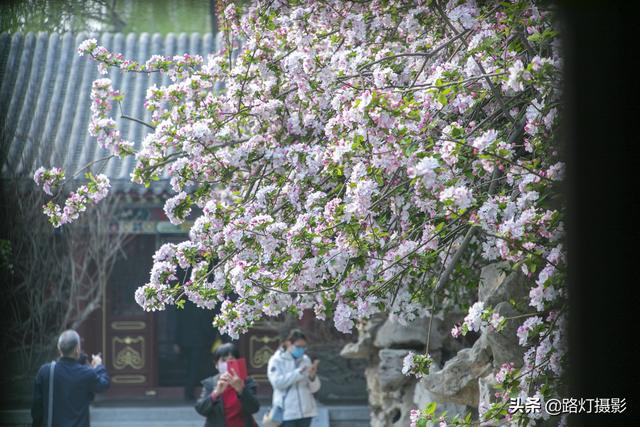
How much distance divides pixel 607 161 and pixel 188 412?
9640 mm

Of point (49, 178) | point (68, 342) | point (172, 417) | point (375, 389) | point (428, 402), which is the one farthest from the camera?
point (172, 417)

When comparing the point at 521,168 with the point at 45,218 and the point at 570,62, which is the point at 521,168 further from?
the point at 45,218

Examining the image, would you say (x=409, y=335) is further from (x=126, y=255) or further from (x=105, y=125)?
(x=126, y=255)

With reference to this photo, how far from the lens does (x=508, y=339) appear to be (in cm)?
519

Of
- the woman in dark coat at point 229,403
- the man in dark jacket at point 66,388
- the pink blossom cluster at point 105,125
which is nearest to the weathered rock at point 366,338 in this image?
the woman in dark coat at point 229,403

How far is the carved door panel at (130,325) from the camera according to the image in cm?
1312

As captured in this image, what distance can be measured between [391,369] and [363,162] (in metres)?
4.34

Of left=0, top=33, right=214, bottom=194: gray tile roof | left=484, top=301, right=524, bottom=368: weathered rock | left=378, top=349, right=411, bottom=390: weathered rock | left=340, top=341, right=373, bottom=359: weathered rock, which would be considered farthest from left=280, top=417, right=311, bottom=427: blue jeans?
left=484, top=301, right=524, bottom=368: weathered rock

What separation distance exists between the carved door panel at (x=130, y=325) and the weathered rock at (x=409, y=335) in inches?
200

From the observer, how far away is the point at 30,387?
489 inches

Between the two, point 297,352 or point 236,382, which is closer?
point 236,382

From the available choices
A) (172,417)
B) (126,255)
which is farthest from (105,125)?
(126,255)

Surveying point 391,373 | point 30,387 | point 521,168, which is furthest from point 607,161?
point 30,387

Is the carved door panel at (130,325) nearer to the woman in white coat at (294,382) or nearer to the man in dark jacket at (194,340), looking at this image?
the man in dark jacket at (194,340)
